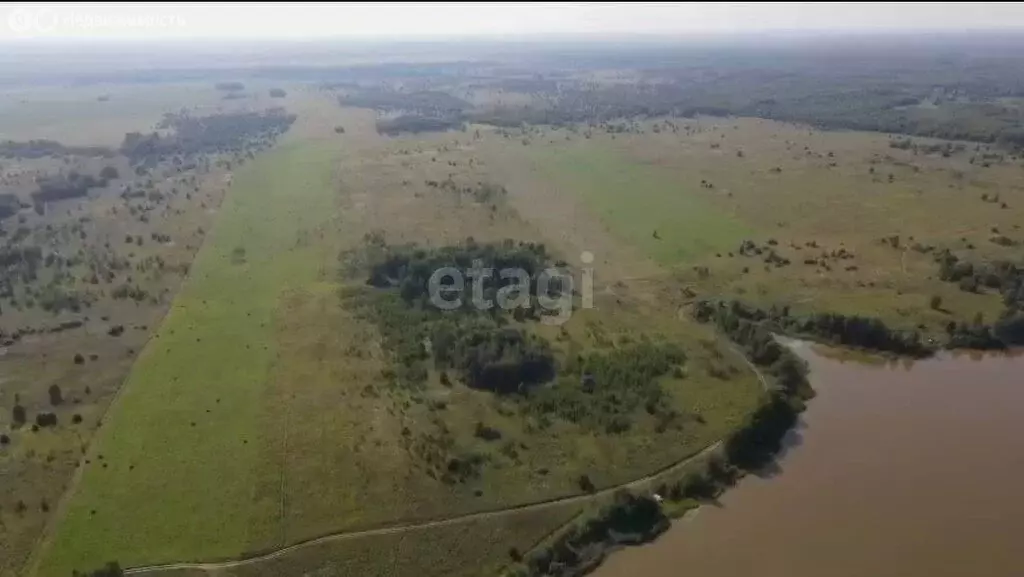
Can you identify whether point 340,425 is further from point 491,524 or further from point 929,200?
point 929,200

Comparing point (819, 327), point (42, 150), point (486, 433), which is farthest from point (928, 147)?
point (42, 150)

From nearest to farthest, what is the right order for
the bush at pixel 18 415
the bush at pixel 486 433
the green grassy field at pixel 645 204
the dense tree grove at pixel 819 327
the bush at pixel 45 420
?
1. the bush at pixel 486 433
2. the bush at pixel 45 420
3. the bush at pixel 18 415
4. the dense tree grove at pixel 819 327
5. the green grassy field at pixel 645 204

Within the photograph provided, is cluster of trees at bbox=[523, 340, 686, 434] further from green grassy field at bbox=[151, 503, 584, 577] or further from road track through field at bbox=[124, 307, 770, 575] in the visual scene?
green grassy field at bbox=[151, 503, 584, 577]

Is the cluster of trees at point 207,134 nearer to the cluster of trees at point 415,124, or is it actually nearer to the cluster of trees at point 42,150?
the cluster of trees at point 42,150

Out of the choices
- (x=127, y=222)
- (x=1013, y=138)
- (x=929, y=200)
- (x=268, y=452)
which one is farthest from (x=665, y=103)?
(x=268, y=452)

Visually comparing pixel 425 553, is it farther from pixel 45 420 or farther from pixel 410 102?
pixel 410 102

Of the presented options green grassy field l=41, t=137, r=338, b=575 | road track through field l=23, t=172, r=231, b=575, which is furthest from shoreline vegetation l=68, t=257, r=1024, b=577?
road track through field l=23, t=172, r=231, b=575

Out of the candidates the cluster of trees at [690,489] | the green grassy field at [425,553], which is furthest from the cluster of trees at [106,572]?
the cluster of trees at [690,489]
